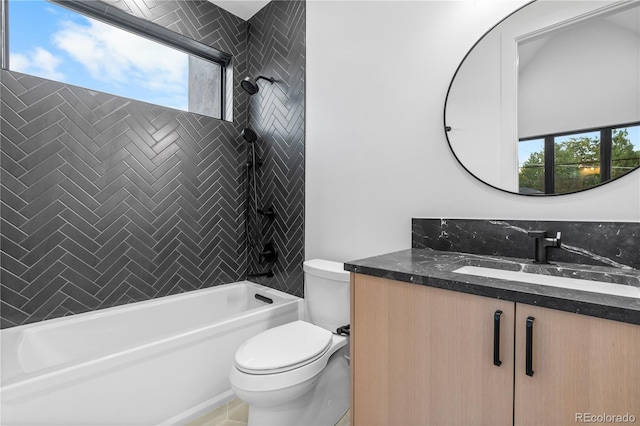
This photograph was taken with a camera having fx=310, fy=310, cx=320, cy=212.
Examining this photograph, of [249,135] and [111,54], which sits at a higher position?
[111,54]

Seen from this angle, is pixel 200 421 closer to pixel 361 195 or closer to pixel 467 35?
pixel 361 195

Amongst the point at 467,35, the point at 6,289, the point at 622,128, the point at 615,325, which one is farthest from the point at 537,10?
the point at 6,289

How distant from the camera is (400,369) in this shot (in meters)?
1.02

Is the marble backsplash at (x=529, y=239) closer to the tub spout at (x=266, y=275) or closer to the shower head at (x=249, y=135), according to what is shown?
the tub spout at (x=266, y=275)

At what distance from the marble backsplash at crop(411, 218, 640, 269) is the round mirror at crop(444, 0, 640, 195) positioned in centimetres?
16

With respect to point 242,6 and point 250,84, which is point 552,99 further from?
point 242,6

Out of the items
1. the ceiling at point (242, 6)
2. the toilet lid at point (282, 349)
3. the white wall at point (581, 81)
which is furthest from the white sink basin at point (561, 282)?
the ceiling at point (242, 6)

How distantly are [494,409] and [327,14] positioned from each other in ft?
7.67

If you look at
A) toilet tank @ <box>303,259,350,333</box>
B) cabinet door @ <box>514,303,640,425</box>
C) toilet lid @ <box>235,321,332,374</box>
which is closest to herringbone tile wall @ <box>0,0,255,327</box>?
toilet tank @ <box>303,259,350,333</box>

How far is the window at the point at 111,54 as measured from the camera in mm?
1825

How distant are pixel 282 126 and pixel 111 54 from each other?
1238 millimetres

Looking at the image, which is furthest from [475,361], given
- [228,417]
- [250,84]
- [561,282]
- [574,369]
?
[250,84]

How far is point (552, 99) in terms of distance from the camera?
4.24 feet

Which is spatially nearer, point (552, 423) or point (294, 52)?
point (552, 423)
